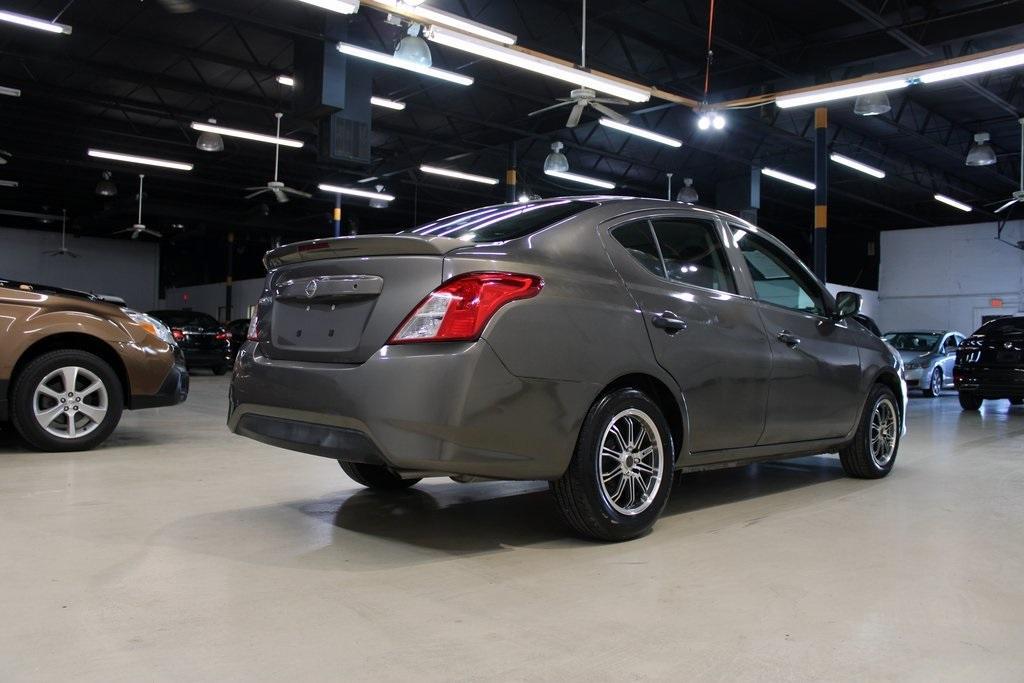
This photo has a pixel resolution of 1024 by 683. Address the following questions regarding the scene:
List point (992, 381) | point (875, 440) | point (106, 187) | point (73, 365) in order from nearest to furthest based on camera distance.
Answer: point (875, 440) < point (73, 365) < point (992, 381) < point (106, 187)

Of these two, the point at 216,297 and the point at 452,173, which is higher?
the point at 452,173

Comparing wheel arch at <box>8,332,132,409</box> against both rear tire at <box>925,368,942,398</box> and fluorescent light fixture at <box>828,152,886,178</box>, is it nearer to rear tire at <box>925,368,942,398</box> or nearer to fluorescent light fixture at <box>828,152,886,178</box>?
rear tire at <box>925,368,942,398</box>

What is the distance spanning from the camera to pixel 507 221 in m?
3.21

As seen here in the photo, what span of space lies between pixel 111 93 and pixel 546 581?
677 inches

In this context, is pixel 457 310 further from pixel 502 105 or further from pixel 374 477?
pixel 502 105

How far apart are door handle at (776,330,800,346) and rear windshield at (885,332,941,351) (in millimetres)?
12859

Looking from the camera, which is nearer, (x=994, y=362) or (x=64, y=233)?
(x=994, y=362)

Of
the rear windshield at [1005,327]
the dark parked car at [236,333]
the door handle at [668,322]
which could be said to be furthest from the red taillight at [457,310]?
the dark parked car at [236,333]

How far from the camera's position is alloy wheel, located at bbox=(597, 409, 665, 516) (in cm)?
291

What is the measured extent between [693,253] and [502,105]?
45.9ft

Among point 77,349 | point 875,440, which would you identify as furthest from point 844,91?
point 77,349

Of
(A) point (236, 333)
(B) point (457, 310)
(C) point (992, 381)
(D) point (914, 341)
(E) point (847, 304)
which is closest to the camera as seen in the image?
(B) point (457, 310)

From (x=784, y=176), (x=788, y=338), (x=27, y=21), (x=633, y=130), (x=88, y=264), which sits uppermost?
(x=784, y=176)

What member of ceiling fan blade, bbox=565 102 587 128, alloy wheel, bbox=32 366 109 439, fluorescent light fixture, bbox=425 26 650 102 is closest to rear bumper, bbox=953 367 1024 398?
fluorescent light fixture, bbox=425 26 650 102
